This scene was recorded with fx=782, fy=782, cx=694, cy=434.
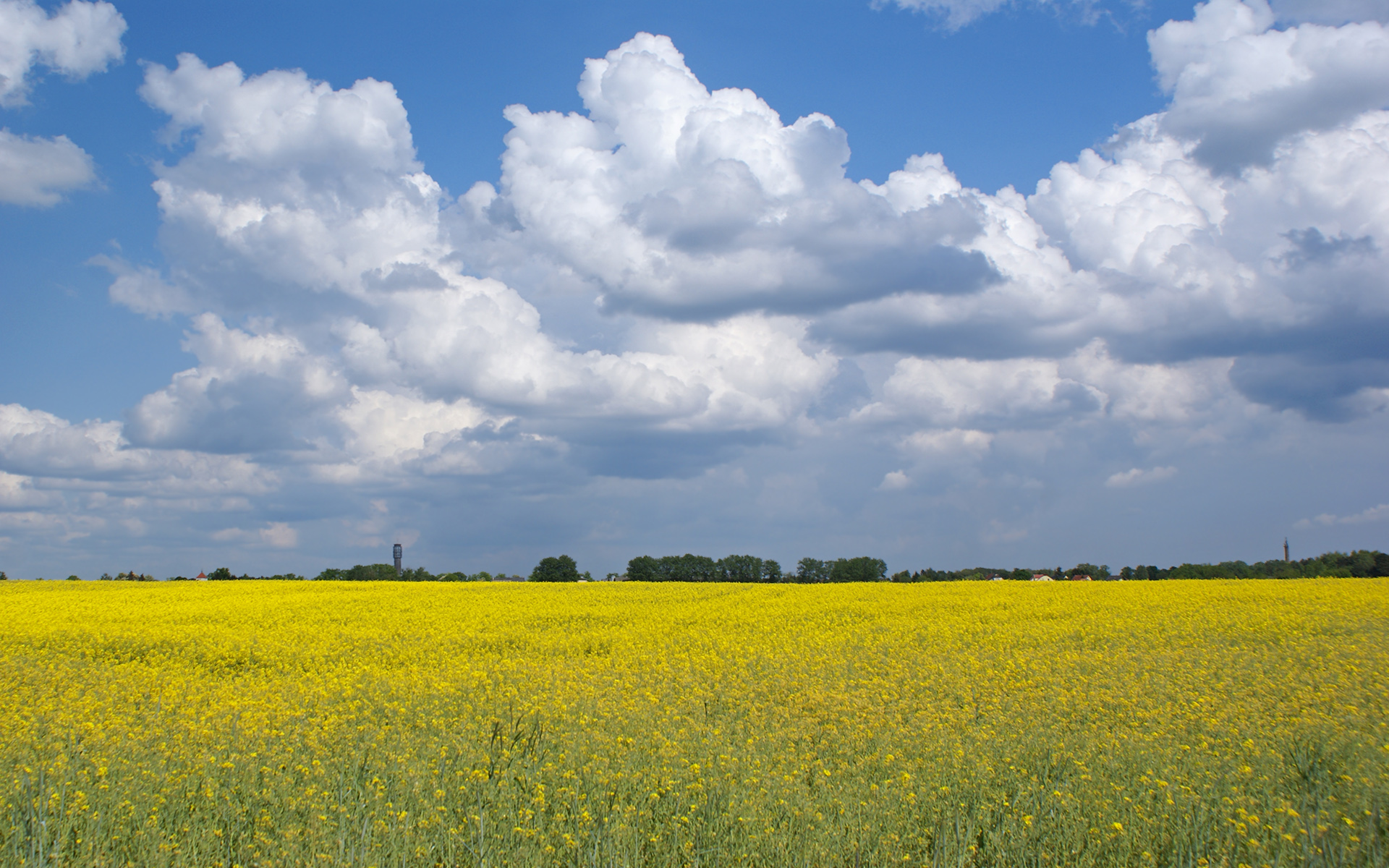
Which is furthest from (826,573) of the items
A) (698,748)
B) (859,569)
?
(698,748)

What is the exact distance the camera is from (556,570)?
46.2 m

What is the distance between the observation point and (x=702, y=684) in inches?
412

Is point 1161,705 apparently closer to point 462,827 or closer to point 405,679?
point 462,827

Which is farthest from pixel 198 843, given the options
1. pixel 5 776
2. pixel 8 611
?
pixel 8 611

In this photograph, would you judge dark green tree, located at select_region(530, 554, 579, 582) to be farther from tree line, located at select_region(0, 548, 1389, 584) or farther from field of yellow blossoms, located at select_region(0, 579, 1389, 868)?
field of yellow blossoms, located at select_region(0, 579, 1389, 868)

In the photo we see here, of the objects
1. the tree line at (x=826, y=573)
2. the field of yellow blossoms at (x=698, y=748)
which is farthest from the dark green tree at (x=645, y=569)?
the field of yellow blossoms at (x=698, y=748)

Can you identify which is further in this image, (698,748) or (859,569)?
(859,569)

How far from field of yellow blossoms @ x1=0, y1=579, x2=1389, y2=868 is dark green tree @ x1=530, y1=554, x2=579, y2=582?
95.1ft

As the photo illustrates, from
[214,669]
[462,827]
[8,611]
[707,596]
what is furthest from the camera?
[707,596]

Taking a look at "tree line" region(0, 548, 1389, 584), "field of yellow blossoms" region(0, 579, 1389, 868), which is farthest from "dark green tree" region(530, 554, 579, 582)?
"field of yellow blossoms" region(0, 579, 1389, 868)

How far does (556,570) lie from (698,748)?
39779mm

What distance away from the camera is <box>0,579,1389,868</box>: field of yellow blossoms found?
5.64 m

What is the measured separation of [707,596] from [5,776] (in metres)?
22.0

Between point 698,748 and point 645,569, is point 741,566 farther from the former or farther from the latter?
point 698,748
